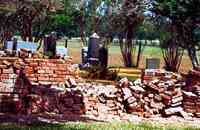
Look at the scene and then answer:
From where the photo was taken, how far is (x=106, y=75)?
22062 mm

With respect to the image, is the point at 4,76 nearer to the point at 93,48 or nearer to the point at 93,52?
the point at 93,52

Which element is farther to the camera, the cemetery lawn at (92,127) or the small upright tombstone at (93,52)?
the small upright tombstone at (93,52)

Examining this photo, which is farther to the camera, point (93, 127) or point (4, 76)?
point (4, 76)

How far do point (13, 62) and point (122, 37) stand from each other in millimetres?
25835

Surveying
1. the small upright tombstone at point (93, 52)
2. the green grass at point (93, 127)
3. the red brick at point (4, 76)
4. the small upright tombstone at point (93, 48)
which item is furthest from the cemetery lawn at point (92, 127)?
the small upright tombstone at point (93, 48)

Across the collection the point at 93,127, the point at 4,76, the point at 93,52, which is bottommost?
the point at 93,52

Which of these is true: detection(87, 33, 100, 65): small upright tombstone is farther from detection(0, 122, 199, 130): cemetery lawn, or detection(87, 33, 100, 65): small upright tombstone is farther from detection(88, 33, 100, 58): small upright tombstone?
detection(0, 122, 199, 130): cemetery lawn

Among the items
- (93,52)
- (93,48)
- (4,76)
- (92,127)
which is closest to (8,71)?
(4,76)

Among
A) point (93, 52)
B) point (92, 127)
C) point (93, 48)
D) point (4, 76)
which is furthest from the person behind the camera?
point (93, 48)

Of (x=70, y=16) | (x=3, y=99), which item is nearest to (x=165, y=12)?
(x=3, y=99)

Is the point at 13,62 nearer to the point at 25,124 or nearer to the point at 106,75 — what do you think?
the point at 25,124

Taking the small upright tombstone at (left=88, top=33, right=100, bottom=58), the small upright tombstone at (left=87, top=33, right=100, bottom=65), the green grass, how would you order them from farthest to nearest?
the small upright tombstone at (left=88, top=33, right=100, bottom=58), the small upright tombstone at (left=87, top=33, right=100, bottom=65), the green grass

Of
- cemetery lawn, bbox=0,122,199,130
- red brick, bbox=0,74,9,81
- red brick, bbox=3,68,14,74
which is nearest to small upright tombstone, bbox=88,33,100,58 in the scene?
red brick, bbox=3,68,14,74

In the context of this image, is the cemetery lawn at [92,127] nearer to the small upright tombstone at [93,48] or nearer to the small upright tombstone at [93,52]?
the small upright tombstone at [93,52]
